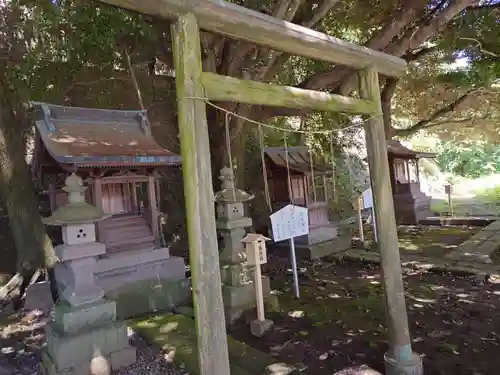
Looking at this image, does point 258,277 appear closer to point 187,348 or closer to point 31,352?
point 187,348

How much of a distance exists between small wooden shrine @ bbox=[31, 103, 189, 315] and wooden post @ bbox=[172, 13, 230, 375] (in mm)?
3267

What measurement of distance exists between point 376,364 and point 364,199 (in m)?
6.14

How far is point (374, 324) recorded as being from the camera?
4.75m

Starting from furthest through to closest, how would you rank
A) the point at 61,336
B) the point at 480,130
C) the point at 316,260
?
1. the point at 480,130
2. the point at 316,260
3. the point at 61,336

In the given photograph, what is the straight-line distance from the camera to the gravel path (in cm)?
381

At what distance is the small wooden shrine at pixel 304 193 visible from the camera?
899 cm

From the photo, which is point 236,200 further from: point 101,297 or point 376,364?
point 376,364

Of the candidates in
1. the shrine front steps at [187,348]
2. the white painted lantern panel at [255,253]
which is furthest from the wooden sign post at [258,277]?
the shrine front steps at [187,348]

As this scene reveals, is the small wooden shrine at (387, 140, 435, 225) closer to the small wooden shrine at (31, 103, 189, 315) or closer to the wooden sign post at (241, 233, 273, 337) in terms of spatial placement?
the small wooden shrine at (31, 103, 189, 315)

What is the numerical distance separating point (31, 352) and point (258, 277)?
312 cm

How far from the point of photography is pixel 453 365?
3666 millimetres

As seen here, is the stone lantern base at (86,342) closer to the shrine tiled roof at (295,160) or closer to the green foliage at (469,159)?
the shrine tiled roof at (295,160)

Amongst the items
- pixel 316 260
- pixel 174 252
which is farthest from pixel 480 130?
pixel 174 252

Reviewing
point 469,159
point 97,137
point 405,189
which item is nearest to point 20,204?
point 97,137
